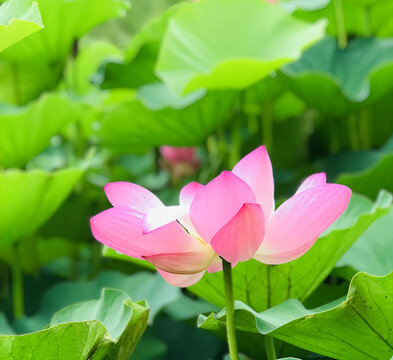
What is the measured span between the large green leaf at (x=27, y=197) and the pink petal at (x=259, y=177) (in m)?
0.37

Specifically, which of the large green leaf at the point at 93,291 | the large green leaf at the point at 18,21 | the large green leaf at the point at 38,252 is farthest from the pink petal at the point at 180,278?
the large green leaf at the point at 38,252

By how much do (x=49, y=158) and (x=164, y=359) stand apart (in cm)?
45

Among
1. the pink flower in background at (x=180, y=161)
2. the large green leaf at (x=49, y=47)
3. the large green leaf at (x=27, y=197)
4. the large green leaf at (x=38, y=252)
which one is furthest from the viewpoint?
the pink flower in background at (x=180, y=161)

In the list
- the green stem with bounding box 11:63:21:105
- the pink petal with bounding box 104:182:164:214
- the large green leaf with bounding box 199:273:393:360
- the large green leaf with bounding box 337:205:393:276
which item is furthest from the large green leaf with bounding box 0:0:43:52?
the green stem with bounding box 11:63:21:105

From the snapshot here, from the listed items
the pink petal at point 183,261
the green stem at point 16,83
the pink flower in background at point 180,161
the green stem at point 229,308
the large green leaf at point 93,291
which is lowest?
the pink flower in background at point 180,161

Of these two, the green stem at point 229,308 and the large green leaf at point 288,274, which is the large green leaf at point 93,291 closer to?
the large green leaf at point 288,274

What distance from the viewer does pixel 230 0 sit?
84 centimetres

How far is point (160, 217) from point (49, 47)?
594 mm

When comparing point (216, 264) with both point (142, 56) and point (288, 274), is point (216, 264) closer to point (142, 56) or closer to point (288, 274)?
point (288, 274)

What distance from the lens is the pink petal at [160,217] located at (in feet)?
1.06

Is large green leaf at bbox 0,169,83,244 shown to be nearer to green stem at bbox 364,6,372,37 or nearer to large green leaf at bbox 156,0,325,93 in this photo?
large green leaf at bbox 156,0,325,93

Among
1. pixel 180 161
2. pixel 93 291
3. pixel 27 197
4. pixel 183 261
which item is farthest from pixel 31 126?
pixel 183 261

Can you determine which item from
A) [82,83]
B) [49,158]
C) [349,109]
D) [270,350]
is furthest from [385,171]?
[82,83]

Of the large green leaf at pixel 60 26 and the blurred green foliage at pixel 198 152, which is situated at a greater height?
the large green leaf at pixel 60 26
